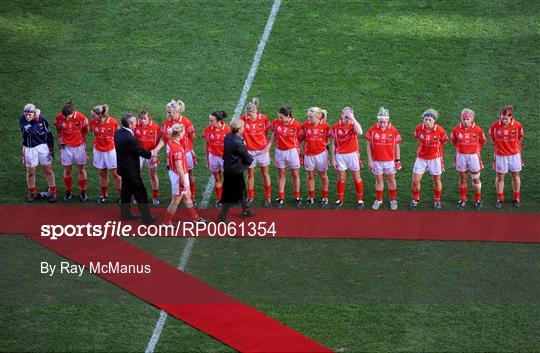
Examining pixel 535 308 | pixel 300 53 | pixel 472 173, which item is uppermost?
pixel 300 53

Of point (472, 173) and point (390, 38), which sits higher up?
point (390, 38)

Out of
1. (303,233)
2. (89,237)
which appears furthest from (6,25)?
(303,233)

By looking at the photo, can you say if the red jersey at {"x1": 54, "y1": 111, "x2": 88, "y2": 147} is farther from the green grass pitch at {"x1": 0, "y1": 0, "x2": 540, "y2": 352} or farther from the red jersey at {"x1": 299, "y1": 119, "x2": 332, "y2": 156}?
the red jersey at {"x1": 299, "y1": 119, "x2": 332, "y2": 156}

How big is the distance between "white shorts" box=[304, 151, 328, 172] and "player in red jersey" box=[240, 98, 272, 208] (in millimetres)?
558

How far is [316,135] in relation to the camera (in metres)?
13.8

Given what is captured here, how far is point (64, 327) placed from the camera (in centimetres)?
1151

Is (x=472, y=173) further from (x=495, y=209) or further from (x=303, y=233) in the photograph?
(x=303, y=233)

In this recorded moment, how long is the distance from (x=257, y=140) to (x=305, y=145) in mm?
667

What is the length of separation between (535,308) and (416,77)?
6343 mm

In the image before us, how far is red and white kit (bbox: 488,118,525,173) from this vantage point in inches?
543

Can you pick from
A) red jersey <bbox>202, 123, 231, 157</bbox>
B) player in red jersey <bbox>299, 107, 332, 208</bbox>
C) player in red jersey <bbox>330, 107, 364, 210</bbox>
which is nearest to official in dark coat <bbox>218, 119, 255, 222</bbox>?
red jersey <bbox>202, 123, 231, 157</bbox>

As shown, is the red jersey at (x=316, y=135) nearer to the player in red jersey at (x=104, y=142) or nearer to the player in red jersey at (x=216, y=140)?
the player in red jersey at (x=216, y=140)

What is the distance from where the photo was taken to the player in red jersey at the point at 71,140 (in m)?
14.0

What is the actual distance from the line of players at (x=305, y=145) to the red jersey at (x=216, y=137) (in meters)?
0.01
